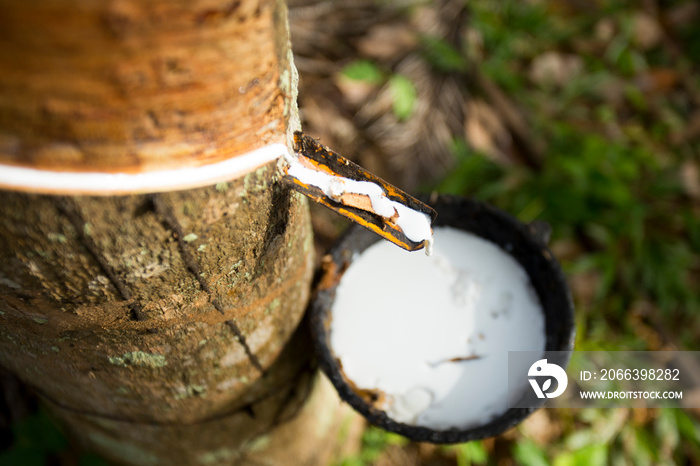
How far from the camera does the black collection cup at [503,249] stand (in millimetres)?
1035

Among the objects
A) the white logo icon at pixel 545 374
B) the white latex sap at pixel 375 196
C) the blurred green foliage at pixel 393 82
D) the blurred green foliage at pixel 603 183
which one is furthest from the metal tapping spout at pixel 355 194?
the blurred green foliage at pixel 393 82

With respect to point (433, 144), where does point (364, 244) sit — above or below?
below

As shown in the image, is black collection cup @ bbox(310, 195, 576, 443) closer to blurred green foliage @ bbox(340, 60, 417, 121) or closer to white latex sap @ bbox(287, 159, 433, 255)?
white latex sap @ bbox(287, 159, 433, 255)

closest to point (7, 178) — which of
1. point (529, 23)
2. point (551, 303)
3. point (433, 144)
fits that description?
point (551, 303)

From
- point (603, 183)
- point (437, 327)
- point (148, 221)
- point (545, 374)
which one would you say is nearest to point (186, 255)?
point (148, 221)

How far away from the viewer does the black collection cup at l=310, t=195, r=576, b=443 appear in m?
1.04

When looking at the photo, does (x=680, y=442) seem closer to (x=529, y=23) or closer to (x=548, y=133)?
(x=548, y=133)

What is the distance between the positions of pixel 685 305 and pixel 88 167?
8.41ft

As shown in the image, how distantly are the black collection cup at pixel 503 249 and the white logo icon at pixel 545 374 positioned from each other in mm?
29

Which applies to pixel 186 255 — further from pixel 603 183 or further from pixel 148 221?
pixel 603 183

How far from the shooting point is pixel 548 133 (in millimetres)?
2514

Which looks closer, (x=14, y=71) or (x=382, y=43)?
(x=14, y=71)

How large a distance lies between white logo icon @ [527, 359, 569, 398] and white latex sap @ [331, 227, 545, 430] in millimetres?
38

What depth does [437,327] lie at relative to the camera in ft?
4.01
